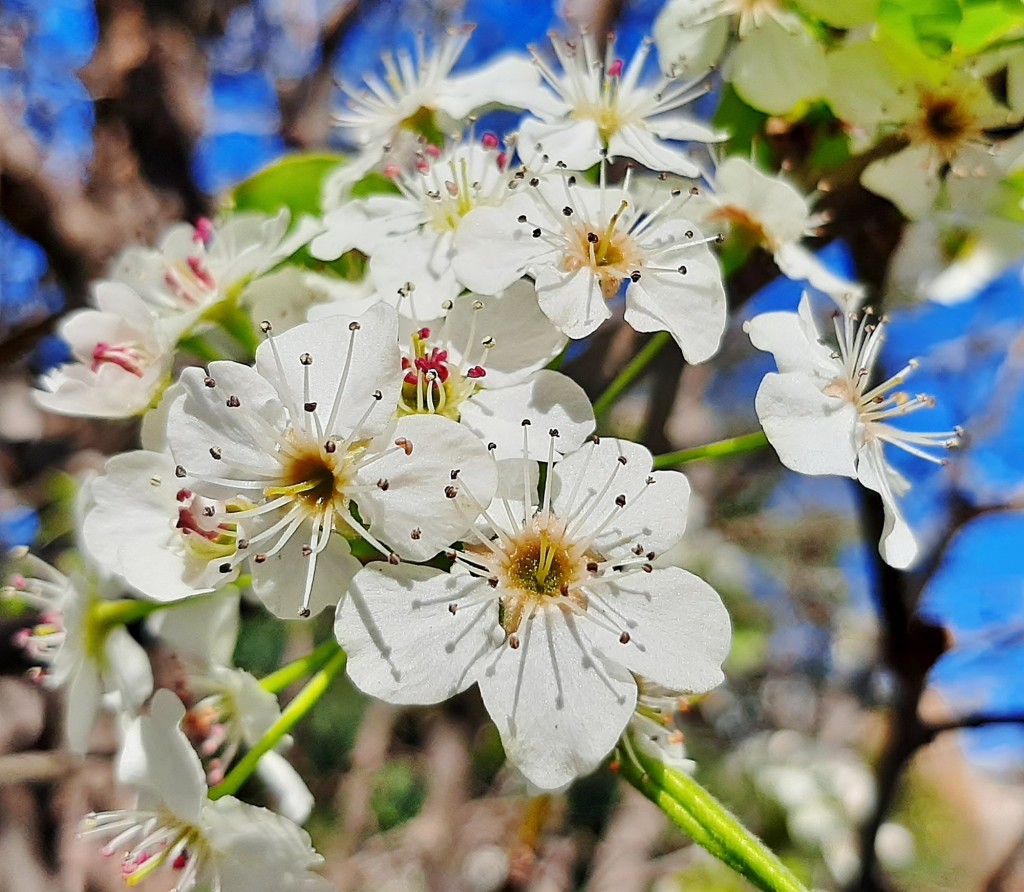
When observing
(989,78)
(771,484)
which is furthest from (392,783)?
(989,78)

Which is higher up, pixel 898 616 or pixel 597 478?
pixel 597 478

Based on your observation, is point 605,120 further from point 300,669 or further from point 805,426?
Result: point 300,669

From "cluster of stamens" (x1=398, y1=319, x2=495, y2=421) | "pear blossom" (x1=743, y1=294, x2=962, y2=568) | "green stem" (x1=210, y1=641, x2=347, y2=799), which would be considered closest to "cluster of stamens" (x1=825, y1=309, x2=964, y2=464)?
"pear blossom" (x1=743, y1=294, x2=962, y2=568)

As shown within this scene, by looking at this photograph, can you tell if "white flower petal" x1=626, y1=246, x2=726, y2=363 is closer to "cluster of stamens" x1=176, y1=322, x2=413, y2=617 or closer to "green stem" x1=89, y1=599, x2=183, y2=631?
"cluster of stamens" x1=176, y1=322, x2=413, y2=617

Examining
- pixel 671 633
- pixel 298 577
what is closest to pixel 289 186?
pixel 298 577

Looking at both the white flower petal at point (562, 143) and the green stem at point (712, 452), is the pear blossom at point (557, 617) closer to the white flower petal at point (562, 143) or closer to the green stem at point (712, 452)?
the green stem at point (712, 452)

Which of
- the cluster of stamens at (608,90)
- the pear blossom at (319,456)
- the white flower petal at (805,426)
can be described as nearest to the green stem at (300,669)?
the pear blossom at (319,456)

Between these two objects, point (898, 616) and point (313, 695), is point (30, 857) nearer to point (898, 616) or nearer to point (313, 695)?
point (313, 695)
